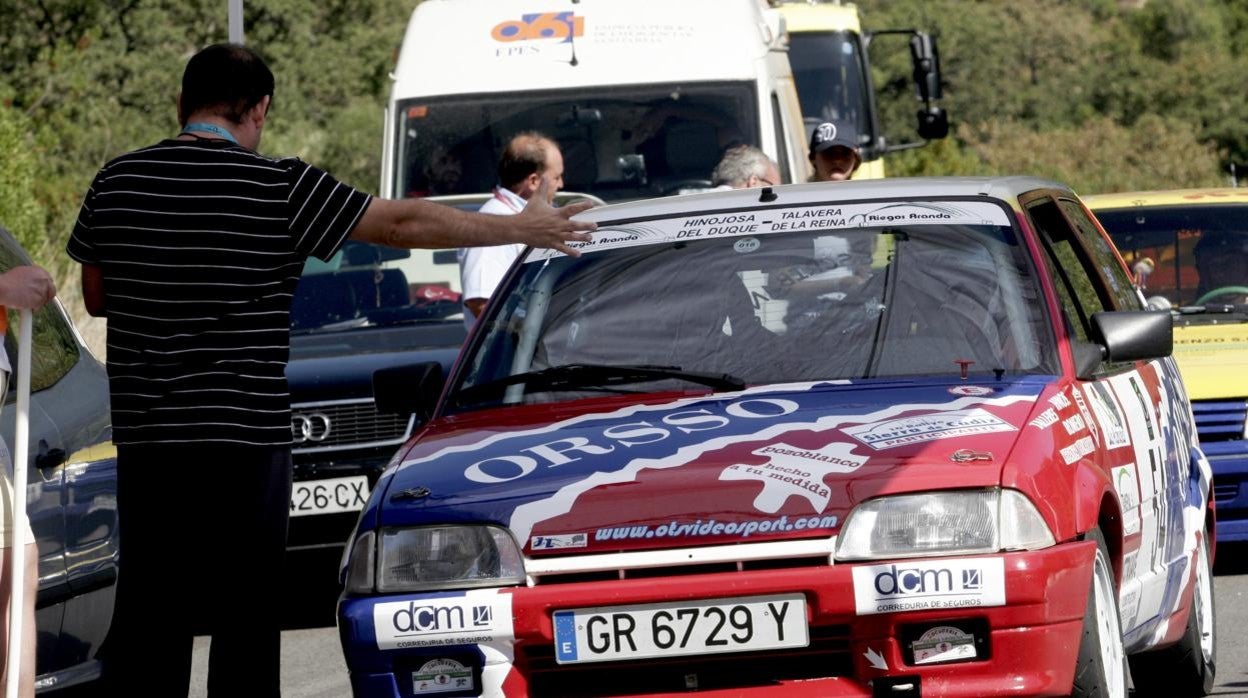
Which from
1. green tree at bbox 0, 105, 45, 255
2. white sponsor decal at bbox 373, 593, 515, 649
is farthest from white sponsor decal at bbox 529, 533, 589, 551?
green tree at bbox 0, 105, 45, 255

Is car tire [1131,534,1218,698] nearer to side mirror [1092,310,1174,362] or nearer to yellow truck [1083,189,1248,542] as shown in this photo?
side mirror [1092,310,1174,362]

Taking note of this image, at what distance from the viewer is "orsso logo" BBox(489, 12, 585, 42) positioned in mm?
13961

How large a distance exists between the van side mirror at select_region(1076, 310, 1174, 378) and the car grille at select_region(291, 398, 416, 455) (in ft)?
14.6

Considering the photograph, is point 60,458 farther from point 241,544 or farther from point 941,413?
point 941,413

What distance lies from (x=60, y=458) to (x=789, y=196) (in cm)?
225

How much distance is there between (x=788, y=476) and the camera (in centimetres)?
505

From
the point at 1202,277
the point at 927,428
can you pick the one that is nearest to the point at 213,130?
the point at 927,428

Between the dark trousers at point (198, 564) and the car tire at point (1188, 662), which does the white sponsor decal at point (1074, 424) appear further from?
the dark trousers at point (198, 564)

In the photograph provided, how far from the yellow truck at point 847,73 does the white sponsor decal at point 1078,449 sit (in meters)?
13.7

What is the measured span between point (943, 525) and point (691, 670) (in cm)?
65

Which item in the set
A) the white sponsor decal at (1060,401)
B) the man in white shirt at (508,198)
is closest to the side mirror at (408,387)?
the white sponsor decal at (1060,401)

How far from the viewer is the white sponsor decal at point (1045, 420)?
208 inches

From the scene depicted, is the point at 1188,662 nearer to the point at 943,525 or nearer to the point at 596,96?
the point at 943,525

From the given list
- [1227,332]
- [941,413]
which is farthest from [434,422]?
[1227,332]
